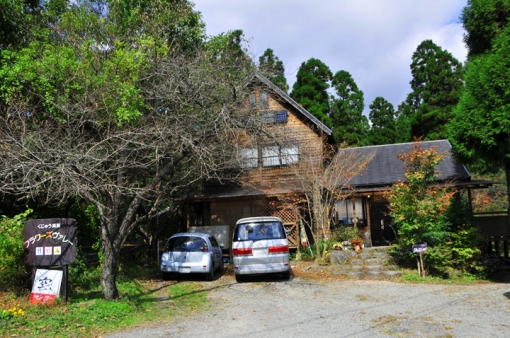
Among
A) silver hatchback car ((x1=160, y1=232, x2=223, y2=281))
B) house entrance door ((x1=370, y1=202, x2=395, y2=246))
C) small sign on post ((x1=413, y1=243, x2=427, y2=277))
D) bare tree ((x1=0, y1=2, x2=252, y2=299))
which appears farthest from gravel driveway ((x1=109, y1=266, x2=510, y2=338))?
house entrance door ((x1=370, y1=202, x2=395, y2=246))

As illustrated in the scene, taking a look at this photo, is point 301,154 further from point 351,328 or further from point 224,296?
point 351,328

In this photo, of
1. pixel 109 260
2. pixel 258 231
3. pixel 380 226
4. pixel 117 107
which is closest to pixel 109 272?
pixel 109 260

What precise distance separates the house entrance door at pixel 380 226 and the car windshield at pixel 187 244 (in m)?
9.86

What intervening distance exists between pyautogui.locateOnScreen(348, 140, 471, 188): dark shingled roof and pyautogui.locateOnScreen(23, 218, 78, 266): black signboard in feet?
40.8

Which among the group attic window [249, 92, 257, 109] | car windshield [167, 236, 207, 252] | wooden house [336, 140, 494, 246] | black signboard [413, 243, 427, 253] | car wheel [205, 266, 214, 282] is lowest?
car wheel [205, 266, 214, 282]

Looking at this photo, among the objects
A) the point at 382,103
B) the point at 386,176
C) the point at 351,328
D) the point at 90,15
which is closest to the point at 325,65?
the point at 382,103

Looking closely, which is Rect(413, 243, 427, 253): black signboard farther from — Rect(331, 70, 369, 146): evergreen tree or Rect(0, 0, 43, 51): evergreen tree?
Rect(331, 70, 369, 146): evergreen tree

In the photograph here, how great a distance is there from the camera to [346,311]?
28.6ft

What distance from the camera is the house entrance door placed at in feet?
64.6

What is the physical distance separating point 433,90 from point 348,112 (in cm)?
666

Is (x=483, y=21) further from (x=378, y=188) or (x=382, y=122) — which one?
(x=382, y=122)

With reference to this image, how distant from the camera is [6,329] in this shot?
7.13 m

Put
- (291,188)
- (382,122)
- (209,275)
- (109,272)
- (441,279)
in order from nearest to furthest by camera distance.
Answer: (109,272)
(441,279)
(209,275)
(291,188)
(382,122)

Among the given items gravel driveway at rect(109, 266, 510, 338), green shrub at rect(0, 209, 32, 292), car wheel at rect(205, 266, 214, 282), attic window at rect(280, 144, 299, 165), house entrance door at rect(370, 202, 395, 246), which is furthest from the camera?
house entrance door at rect(370, 202, 395, 246)
